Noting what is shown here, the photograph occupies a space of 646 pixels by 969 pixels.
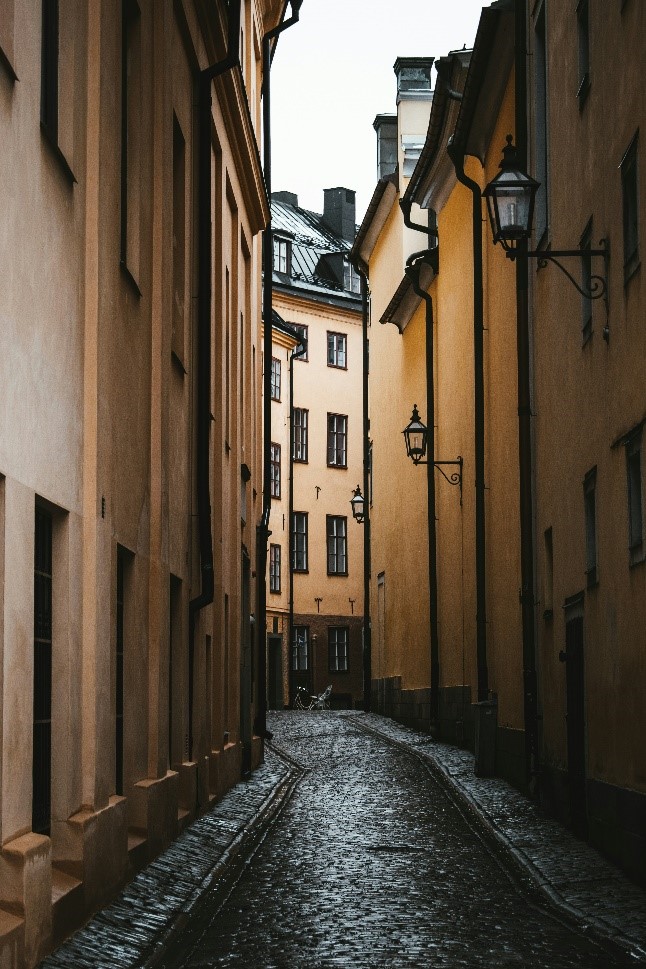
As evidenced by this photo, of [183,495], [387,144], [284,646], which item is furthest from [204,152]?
[284,646]

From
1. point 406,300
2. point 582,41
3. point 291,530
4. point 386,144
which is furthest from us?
point 291,530

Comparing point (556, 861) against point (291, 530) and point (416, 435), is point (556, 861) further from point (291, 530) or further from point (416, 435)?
point (291, 530)

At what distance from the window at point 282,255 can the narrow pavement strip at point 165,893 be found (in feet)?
128

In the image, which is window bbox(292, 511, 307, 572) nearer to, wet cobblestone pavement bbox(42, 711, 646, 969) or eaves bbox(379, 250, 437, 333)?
eaves bbox(379, 250, 437, 333)

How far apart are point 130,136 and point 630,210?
3.55 m

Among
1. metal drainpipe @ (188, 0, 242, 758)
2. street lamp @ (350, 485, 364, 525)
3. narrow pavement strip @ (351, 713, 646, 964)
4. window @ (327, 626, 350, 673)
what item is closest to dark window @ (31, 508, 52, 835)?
narrow pavement strip @ (351, 713, 646, 964)

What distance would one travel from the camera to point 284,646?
50219mm

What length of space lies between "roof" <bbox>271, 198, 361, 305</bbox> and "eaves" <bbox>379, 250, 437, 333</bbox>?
799 inches

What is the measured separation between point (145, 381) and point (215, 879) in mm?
3549

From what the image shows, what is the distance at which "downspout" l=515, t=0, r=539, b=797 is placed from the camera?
52.1ft

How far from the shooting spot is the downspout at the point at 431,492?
Result: 26125 mm

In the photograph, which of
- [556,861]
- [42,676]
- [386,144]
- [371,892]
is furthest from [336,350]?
[42,676]

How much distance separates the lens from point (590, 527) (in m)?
13.3

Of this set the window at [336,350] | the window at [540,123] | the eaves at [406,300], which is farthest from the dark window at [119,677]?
the window at [336,350]
